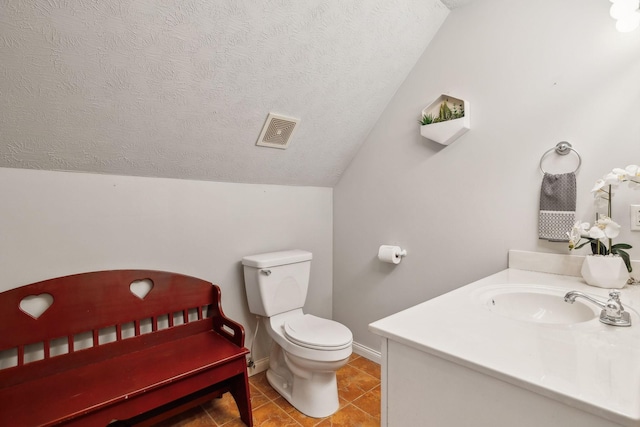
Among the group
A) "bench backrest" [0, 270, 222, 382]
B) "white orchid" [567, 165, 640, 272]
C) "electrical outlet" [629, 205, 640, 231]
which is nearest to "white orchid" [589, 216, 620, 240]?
"white orchid" [567, 165, 640, 272]

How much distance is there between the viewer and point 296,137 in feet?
6.62

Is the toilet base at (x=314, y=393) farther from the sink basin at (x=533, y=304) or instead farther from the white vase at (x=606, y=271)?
the white vase at (x=606, y=271)

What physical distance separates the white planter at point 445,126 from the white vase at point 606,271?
Result: 33.7 inches

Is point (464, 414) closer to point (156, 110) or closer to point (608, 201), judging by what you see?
point (608, 201)

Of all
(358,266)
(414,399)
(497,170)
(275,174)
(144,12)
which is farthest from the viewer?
(358,266)

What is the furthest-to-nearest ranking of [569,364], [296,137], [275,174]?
[275,174]
[296,137]
[569,364]

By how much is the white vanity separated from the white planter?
1.03 meters

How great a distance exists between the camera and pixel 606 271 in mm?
1249

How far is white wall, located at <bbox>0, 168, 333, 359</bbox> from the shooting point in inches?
55.7

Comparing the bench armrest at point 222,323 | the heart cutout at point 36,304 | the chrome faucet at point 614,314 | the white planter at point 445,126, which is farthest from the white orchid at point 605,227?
the heart cutout at point 36,304

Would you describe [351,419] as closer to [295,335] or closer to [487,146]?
[295,335]

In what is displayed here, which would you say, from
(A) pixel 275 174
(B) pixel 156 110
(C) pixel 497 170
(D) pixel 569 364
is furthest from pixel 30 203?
(C) pixel 497 170

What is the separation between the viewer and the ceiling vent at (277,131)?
184 cm

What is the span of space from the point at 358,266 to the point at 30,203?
6.19ft
